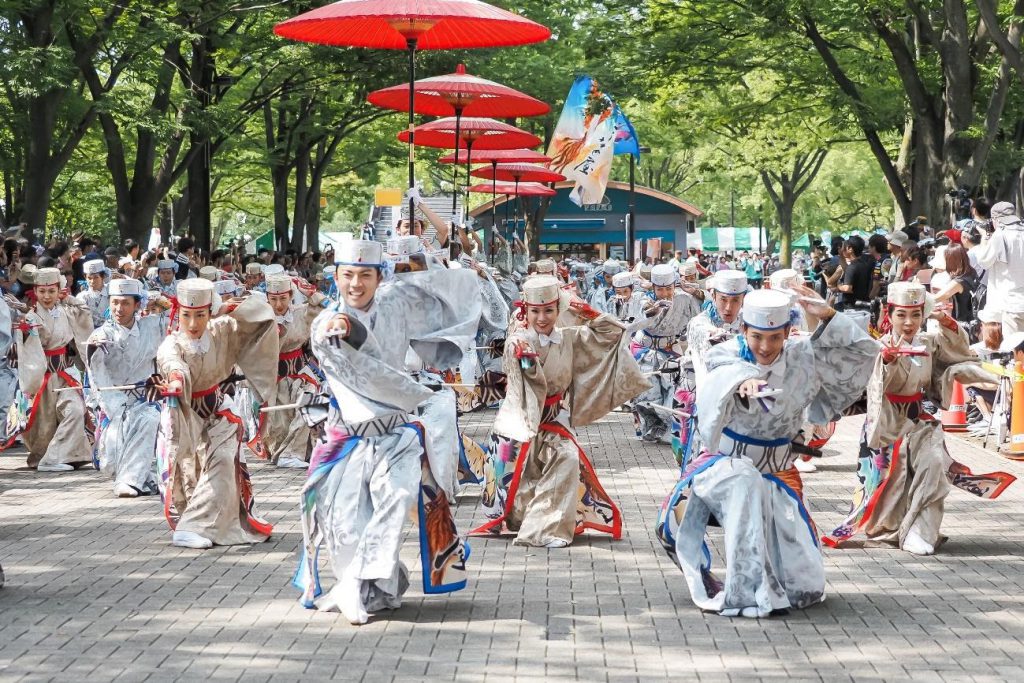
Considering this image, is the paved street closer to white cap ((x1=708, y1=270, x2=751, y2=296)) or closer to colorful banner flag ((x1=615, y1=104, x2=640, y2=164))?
white cap ((x1=708, y1=270, x2=751, y2=296))

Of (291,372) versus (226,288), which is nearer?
(226,288)

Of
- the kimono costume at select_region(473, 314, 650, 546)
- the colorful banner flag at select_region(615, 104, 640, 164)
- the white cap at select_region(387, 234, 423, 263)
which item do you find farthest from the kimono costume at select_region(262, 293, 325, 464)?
the colorful banner flag at select_region(615, 104, 640, 164)

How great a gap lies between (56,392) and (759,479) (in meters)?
7.80

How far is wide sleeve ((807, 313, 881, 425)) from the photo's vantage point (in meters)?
7.24

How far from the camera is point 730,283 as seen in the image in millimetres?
9383

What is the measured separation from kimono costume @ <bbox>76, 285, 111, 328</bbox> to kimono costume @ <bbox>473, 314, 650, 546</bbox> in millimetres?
6274

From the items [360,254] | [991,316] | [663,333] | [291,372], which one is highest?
[360,254]

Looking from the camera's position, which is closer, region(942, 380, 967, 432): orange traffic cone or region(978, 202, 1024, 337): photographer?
region(978, 202, 1024, 337): photographer

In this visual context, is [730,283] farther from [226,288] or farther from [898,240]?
[898,240]

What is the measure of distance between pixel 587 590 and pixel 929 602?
67.2 inches

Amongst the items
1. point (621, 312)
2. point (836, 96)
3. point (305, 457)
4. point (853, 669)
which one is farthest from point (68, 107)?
point (853, 669)

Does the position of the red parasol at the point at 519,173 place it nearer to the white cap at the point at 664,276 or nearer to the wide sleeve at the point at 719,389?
the white cap at the point at 664,276

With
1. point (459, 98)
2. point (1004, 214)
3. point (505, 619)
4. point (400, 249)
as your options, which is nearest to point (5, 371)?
point (459, 98)

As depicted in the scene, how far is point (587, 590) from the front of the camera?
7.77 meters
